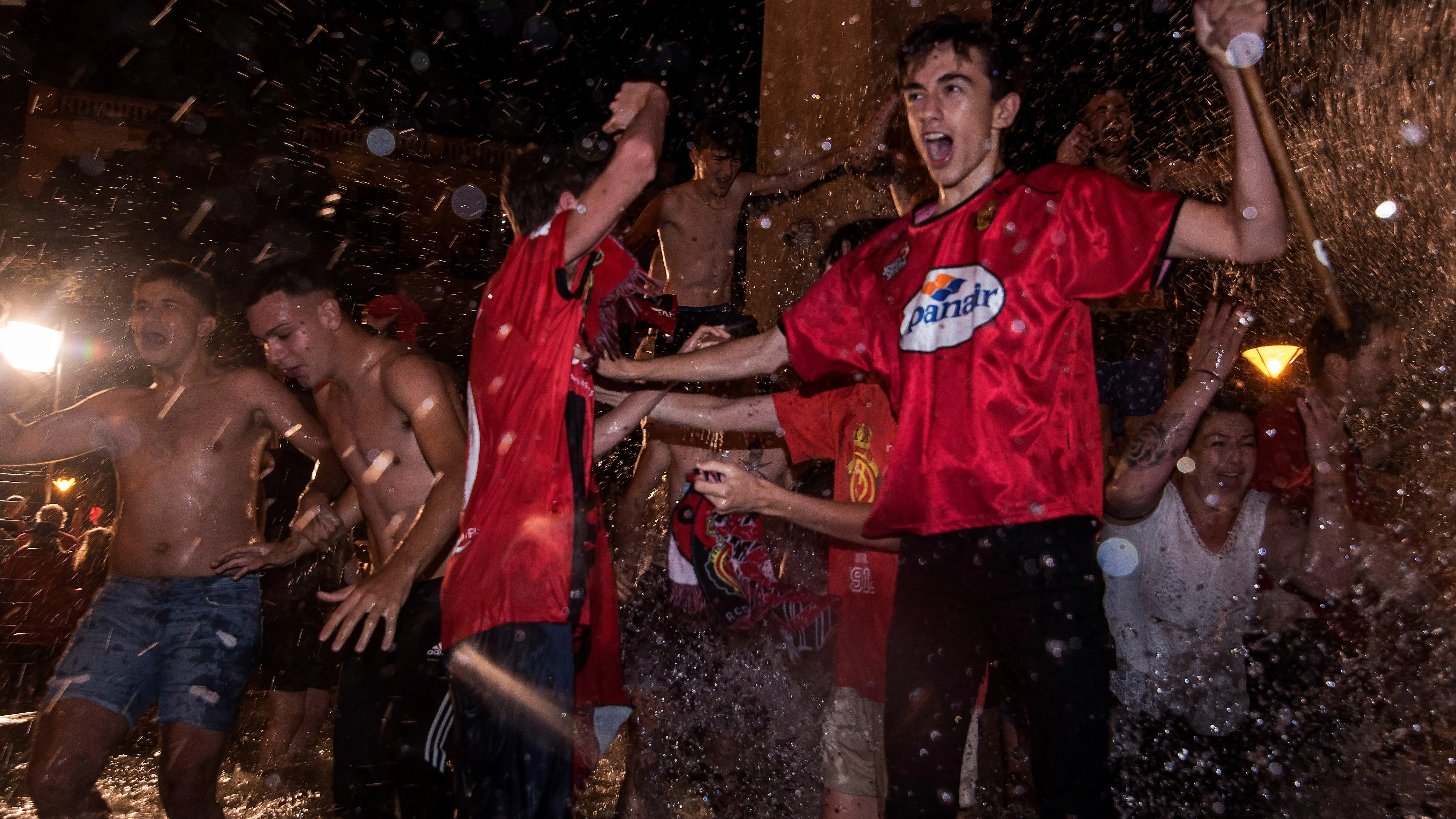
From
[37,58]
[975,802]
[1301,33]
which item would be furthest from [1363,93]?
[37,58]

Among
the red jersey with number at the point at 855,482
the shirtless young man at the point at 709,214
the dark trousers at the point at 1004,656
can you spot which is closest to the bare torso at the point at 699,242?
the shirtless young man at the point at 709,214

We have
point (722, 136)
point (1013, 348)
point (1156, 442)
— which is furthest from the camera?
point (722, 136)

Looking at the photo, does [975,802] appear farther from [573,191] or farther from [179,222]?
[179,222]

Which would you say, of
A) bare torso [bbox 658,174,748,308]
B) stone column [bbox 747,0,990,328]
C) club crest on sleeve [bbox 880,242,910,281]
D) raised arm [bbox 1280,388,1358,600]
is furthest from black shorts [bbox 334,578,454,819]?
stone column [bbox 747,0,990,328]

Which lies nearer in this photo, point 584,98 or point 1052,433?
point 1052,433

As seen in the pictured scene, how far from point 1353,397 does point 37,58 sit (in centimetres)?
2270

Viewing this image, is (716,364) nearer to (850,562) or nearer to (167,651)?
(850,562)

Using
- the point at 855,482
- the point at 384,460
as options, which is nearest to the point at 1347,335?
the point at 855,482

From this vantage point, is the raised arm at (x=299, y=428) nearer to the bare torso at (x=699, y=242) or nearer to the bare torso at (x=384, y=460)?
the bare torso at (x=384, y=460)

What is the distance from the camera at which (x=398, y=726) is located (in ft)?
9.31

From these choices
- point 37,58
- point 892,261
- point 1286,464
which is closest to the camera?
point 892,261

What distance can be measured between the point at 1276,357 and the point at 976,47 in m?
3.90

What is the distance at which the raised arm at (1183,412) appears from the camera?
2904mm

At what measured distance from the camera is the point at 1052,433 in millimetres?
1939
